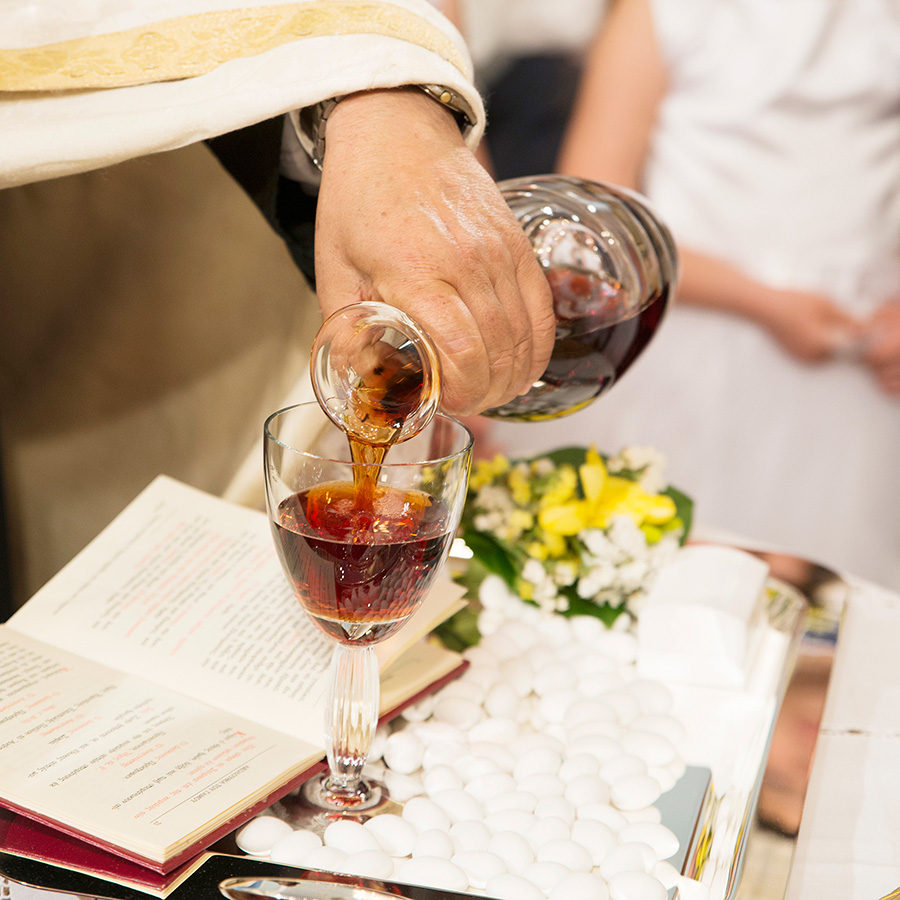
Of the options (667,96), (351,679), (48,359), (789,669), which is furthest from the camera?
(667,96)

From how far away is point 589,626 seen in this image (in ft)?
2.78

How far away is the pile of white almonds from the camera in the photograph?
0.56m

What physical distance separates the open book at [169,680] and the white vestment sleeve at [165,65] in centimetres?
25

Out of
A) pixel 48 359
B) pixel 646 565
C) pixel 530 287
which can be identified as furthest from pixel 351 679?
pixel 48 359

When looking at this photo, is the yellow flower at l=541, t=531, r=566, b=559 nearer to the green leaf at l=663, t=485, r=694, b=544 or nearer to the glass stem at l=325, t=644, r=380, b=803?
the green leaf at l=663, t=485, r=694, b=544

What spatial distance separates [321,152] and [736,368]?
4.08 ft

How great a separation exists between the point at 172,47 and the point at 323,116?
123mm

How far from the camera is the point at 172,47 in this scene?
28.0 inches

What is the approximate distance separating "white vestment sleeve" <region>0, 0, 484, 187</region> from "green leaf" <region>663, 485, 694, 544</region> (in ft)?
1.30

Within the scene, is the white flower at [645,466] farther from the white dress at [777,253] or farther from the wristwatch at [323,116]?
the white dress at [777,253]

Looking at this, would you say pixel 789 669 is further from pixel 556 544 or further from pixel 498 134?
pixel 498 134

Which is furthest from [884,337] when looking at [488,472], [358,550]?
[358,550]

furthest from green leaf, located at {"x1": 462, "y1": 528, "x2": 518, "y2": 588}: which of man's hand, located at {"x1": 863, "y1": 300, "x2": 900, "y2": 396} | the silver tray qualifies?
man's hand, located at {"x1": 863, "y1": 300, "x2": 900, "y2": 396}

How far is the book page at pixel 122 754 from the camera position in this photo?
0.54m
